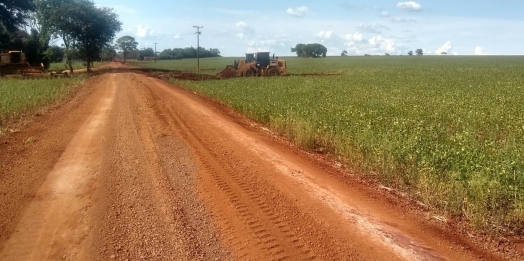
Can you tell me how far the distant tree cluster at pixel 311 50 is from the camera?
165 meters

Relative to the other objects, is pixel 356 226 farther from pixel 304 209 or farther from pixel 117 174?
pixel 117 174

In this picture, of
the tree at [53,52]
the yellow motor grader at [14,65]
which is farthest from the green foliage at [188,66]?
the yellow motor grader at [14,65]

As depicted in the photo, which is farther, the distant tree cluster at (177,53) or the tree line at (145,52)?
the distant tree cluster at (177,53)

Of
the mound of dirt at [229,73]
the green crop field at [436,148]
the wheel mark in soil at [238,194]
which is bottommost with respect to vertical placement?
the wheel mark in soil at [238,194]

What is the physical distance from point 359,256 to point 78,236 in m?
3.25

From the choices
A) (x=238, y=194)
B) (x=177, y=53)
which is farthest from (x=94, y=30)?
(x=177, y=53)

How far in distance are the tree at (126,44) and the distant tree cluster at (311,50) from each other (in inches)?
2156

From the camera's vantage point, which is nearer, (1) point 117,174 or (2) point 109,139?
(1) point 117,174

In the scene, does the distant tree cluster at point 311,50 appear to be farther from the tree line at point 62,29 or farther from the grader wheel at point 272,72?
the grader wheel at point 272,72

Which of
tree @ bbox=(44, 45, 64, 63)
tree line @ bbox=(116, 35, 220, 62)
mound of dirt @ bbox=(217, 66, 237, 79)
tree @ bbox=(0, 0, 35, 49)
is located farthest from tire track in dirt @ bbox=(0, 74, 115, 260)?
tree line @ bbox=(116, 35, 220, 62)

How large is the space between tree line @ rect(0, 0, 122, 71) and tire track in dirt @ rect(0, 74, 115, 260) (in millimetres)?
47960

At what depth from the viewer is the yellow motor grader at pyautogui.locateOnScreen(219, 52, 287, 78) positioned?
43469 millimetres

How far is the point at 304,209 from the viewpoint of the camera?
268 inches

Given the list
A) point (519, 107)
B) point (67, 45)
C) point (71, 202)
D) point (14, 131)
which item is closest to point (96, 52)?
point (67, 45)
